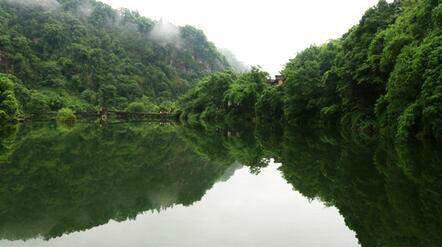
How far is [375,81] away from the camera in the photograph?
128 ft

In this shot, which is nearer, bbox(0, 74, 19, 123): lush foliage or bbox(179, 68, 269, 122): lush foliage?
bbox(0, 74, 19, 123): lush foliage

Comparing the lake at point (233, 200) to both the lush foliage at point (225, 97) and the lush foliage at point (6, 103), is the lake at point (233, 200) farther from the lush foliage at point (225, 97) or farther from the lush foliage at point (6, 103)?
the lush foliage at point (225, 97)

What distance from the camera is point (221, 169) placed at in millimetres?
25797

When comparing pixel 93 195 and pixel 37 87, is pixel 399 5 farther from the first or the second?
pixel 37 87

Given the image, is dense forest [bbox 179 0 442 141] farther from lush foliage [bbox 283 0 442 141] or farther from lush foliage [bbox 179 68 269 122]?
lush foliage [bbox 179 68 269 122]

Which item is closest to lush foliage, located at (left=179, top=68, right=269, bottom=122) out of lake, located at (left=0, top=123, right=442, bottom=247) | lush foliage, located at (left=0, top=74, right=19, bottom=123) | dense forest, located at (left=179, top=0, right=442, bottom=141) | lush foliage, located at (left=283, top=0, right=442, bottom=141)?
dense forest, located at (left=179, top=0, right=442, bottom=141)

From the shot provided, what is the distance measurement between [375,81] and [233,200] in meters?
25.4

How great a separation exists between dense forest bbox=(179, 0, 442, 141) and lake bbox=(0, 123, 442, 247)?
3509 mm

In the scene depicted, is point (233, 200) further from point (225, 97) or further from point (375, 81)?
point (225, 97)

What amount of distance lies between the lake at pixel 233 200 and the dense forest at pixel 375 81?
351 centimetres

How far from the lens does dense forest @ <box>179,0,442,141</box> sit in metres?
28.6

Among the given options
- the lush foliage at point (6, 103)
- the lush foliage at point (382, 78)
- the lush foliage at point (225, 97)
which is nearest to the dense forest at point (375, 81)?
the lush foliage at point (382, 78)

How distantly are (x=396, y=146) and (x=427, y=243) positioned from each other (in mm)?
17847

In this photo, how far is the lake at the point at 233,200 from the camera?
1161 cm
